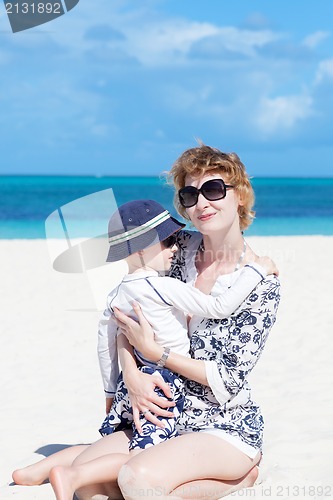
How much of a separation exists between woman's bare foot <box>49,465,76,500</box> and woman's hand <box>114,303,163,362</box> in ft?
2.02

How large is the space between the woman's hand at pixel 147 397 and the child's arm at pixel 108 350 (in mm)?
282

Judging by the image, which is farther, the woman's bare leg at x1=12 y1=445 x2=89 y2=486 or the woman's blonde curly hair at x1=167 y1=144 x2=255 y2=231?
the woman's bare leg at x1=12 y1=445 x2=89 y2=486

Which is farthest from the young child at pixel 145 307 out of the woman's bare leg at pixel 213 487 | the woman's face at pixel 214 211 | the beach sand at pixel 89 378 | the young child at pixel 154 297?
the beach sand at pixel 89 378

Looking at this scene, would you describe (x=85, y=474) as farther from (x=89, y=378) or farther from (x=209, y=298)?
(x=89, y=378)

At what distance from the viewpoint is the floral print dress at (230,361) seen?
10.9 ft

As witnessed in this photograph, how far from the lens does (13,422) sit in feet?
16.5

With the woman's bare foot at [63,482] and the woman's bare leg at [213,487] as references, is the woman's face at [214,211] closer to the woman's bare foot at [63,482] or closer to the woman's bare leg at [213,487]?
the woman's bare leg at [213,487]

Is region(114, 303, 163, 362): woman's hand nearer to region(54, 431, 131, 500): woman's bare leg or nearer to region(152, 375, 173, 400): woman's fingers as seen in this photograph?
region(152, 375, 173, 400): woman's fingers

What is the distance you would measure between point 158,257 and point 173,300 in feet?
0.99

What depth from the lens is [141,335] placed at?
333 cm

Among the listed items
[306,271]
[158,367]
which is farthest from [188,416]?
[306,271]

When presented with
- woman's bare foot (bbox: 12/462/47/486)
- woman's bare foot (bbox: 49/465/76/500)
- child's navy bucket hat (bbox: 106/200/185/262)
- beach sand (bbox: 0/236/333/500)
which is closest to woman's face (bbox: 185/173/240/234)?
child's navy bucket hat (bbox: 106/200/185/262)

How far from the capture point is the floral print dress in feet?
10.9

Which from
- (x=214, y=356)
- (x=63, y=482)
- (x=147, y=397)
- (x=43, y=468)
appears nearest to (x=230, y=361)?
(x=214, y=356)
